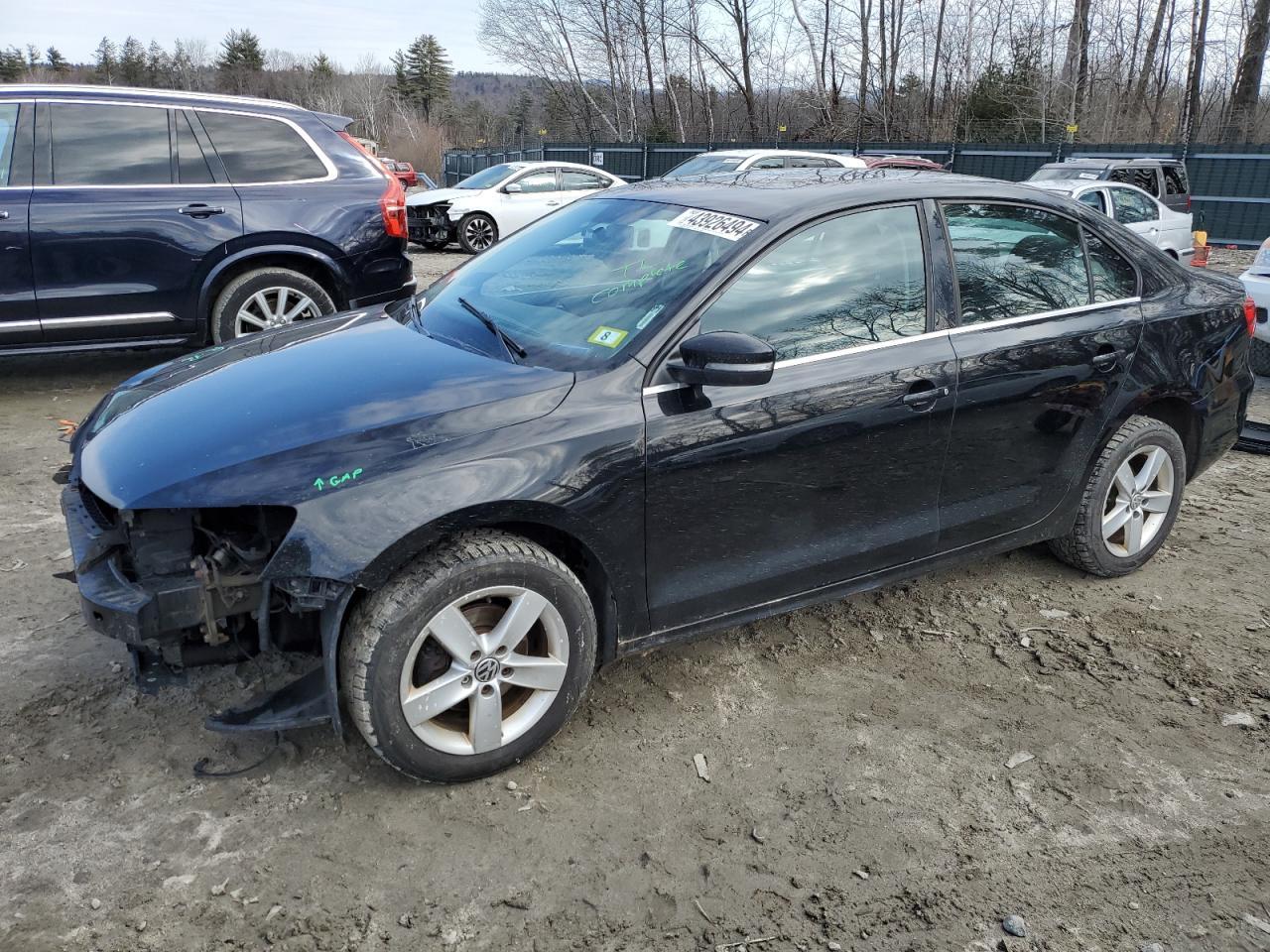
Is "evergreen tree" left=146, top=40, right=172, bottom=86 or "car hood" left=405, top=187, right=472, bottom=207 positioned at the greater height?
"evergreen tree" left=146, top=40, right=172, bottom=86

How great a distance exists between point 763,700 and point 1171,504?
2.28 metres

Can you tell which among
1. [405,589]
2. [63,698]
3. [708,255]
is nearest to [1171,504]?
[708,255]

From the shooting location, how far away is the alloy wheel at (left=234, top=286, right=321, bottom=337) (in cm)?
668

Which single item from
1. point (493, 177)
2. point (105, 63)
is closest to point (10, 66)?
point (105, 63)

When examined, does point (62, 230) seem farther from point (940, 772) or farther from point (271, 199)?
point (940, 772)

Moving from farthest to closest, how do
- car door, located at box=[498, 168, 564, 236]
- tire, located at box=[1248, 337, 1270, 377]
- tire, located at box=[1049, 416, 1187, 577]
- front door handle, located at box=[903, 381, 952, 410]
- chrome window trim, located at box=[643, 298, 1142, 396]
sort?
car door, located at box=[498, 168, 564, 236]
tire, located at box=[1248, 337, 1270, 377]
tire, located at box=[1049, 416, 1187, 577]
front door handle, located at box=[903, 381, 952, 410]
chrome window trim, located at box=[643, 298, 1142, 396]

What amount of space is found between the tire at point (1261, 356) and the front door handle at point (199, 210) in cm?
763

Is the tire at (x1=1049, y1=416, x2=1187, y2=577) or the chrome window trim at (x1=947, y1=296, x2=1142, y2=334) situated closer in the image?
the chrome window trim at (x1=947, y1=296, x2=1142, y2=334)

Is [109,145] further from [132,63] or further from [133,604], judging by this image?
[132,63]

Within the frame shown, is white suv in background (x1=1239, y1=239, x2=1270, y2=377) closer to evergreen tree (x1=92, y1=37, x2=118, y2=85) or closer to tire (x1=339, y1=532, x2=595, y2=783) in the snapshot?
tire (x1=339, y1=532, x2=595, y2=783)

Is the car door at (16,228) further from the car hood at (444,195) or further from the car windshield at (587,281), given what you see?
the car hood at (444,195)

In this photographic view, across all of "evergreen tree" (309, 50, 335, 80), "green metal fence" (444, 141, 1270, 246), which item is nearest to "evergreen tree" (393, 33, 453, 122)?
"evergreen tree" (309, 50, 335, 80)

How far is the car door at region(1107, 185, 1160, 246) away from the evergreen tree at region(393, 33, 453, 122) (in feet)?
282

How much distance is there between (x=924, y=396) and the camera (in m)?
3.36
